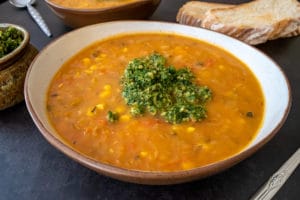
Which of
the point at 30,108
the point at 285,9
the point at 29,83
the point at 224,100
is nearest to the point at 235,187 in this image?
the point at 224,100

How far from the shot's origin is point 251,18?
2818 mm

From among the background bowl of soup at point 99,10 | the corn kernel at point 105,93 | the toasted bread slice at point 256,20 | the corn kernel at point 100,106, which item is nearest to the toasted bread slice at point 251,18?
the toasted bread slice at point 256,20

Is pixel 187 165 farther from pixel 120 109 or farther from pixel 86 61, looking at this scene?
pixel 86 61

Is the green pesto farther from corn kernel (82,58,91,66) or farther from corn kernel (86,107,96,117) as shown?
corn kernel (86,107,96,117)

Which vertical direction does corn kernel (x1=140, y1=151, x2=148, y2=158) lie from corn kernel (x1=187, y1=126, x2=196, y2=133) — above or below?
above

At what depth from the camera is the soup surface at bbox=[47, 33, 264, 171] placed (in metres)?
1.60

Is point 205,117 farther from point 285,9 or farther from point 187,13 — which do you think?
point 285,9

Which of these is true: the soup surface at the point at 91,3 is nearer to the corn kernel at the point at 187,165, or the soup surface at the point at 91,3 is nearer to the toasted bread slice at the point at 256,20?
the toasted bread slice at the point at 256,20

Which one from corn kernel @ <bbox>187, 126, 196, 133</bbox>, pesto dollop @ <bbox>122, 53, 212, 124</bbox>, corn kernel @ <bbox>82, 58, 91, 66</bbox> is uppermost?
corn kernel @ <bbox>82, 58, 91, 66</bbox>

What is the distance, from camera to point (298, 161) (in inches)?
64.3

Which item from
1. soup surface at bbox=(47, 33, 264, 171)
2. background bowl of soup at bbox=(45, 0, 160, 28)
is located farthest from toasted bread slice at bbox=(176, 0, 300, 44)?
soup surface at bbox=(47, 33, 264, 171)

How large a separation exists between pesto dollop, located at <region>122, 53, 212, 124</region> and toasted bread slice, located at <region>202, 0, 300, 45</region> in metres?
0.84

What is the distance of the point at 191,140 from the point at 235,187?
0.31 metres

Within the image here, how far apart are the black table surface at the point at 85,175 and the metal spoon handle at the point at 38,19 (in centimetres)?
91
